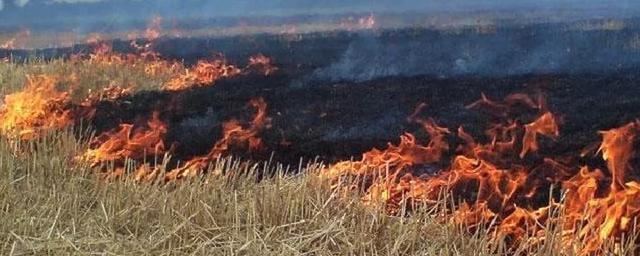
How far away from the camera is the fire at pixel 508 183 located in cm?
486

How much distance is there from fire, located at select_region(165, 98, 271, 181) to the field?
0.10ft

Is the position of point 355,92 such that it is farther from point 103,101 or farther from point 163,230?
point 163,230

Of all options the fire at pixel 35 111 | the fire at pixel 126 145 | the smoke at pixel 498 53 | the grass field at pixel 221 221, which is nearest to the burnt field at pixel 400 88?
the smoke at pixel 498 53

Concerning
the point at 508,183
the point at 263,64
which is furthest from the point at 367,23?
the point at 508,183

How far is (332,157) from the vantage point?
7.13m

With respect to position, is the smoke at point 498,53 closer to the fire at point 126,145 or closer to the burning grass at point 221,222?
the fire at point 126,145

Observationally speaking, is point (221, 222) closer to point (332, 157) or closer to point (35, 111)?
point (332, 157)

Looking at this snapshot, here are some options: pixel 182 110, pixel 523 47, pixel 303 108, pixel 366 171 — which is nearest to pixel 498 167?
pixel 366 171

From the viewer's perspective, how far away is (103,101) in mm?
10633

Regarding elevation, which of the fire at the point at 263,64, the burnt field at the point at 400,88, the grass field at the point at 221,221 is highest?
the grass field at the point at 221,221

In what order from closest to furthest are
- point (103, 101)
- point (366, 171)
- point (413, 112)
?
1. point (366, 171)
2. point (413, 112)
3. point (103, 101)

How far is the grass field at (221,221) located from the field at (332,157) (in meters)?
0.01

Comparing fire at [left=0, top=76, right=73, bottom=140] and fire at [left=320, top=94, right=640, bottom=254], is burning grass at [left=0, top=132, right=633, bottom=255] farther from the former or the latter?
fire at [left=0, top=76, right=73, bottom=140]

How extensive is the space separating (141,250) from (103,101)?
6.19 meters
